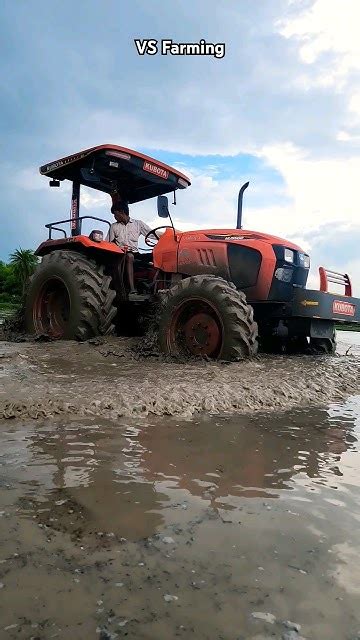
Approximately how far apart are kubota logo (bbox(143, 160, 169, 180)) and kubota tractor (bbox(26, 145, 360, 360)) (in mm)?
15

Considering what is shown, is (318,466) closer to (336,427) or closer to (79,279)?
(336,427)

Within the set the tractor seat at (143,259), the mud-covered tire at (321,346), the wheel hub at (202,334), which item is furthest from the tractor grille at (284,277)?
the tractor seat at (143,259)

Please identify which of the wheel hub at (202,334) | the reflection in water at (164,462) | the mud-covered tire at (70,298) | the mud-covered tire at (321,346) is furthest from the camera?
the mud-covered tire at (321,346)

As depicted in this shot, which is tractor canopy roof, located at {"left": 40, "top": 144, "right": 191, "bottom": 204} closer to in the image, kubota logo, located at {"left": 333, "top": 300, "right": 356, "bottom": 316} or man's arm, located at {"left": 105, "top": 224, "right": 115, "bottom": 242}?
man's arm, located at {"left": 105, "top": 224, "right": 115, "bottom": 242}

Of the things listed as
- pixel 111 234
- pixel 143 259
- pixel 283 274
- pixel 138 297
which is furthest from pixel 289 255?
pixel 111 234

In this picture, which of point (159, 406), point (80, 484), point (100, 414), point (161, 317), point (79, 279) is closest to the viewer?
point (80, 484)

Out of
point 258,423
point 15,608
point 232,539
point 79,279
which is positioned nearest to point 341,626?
point 232,539

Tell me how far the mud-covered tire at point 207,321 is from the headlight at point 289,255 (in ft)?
3.34

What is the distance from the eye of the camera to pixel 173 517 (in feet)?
5.24

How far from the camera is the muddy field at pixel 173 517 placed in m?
1.12

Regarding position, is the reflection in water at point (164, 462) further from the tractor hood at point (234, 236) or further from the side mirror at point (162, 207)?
the side mirror at point (162, 207)

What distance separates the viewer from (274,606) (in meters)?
1.17

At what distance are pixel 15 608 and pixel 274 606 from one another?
1.96 ft

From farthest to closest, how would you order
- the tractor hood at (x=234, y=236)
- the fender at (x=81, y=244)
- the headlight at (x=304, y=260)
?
the fender at (x=81, y=244)
the headlight at (x=304, y=260)
the tractor hood at (x=234, y=236)
